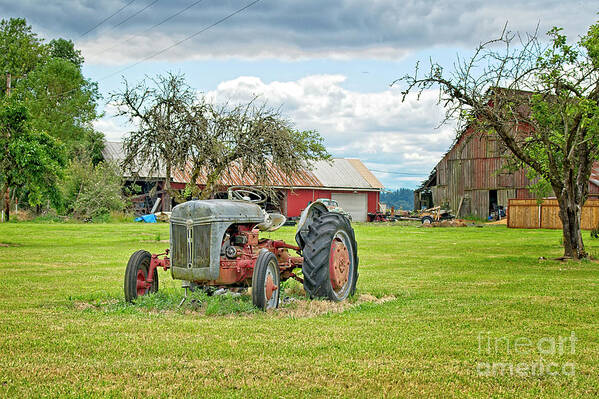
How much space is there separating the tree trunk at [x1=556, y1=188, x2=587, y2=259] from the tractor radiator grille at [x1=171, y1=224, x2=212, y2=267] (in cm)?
1298

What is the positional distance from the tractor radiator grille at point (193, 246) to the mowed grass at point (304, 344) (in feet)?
2.18

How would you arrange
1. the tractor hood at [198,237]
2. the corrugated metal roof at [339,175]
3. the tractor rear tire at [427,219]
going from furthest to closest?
the corrugated metal roof at [339,175] → the tractor rear tire at [427,219] → the tractor hood at [198,237]

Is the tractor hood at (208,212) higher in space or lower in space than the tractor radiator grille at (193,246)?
higher

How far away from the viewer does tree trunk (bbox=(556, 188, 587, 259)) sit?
752 inches

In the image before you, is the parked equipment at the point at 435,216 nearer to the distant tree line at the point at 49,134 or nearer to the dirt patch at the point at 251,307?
the distant tree line at the point at 49,134

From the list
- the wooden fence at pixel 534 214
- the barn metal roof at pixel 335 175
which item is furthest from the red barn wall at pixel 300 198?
the wooden fence at pixel 534 214

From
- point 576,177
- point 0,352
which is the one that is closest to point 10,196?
point 576,177

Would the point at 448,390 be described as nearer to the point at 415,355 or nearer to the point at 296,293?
the point at 415,355

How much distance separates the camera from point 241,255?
9336mm

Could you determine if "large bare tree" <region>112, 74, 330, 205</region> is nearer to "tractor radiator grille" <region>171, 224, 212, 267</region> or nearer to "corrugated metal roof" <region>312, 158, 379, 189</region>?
"tractor radiator grille" <region>171, 224, 212, 267</region>

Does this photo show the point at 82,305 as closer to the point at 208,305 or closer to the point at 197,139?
the point at 208,305

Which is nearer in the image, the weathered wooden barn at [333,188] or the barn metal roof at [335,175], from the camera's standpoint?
the weathered wooden barn at [333,188]

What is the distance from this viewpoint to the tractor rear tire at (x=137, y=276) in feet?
31.2

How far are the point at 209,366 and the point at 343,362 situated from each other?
1.17 meters
